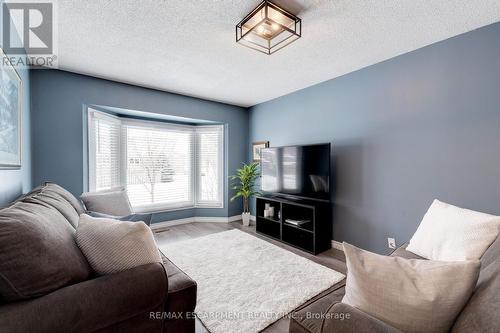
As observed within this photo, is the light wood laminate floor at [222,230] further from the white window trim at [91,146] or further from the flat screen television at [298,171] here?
the white window trim at [91,146]

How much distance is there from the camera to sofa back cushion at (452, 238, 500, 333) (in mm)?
626

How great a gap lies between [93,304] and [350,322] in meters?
1.00

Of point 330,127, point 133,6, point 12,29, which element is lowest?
point 330,127

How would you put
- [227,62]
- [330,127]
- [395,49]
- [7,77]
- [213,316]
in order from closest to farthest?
[7,77] → [213,316] → [395,49] → [227,62] → [330,127]

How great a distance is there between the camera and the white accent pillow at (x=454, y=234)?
1283 mm

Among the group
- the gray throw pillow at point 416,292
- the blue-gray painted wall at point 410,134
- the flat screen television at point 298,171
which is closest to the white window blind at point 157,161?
the flat screen television at point 298,171

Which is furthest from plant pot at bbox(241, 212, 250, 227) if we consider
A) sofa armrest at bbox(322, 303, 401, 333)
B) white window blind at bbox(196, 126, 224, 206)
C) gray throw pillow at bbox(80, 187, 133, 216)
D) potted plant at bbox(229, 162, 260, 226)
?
sofa armrest at bbox(322, 303, 401, 333)

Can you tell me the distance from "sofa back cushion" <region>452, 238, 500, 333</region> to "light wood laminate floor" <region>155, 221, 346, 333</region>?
1201 mm

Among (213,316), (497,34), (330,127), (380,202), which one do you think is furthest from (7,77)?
(497,34)

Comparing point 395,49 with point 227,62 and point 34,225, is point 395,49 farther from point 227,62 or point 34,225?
point 34,225

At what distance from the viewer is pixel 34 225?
91 cm

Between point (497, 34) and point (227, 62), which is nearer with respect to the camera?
point (497, 34)

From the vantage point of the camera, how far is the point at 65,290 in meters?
0.88

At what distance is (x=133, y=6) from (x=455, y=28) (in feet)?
9.08
